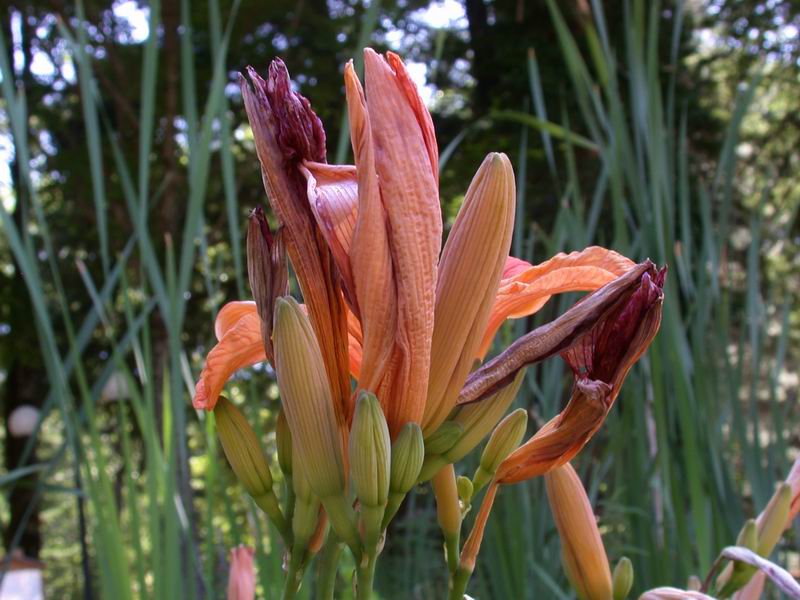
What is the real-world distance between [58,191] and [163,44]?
2.02 m

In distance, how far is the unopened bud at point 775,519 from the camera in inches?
30.9

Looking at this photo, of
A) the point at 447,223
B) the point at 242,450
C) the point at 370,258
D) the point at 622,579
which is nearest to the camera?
the point at 370,258

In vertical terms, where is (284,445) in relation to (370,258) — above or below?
below

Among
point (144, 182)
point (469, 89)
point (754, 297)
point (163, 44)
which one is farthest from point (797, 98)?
point (144, 182)

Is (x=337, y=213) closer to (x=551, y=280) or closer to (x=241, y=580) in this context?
(x=551, y=280)

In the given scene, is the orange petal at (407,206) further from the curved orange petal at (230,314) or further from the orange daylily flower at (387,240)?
the curved orange petal at (230,314)

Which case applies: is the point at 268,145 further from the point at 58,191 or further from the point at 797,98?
the point at 797,98

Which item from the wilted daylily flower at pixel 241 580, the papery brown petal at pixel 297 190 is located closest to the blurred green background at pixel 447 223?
the wilted daylily flower at pixel 241 580

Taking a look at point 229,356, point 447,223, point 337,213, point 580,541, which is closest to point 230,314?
point 229,356

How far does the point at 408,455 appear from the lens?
578 millimetres

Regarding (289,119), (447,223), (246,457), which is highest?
(447,223)

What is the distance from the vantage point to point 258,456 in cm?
67

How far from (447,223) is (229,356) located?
20.4 ft

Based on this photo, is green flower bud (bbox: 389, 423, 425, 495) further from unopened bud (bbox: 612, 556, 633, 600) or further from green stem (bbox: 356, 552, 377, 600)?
unopened bud (bbox: 612, 556, 633, 600)
